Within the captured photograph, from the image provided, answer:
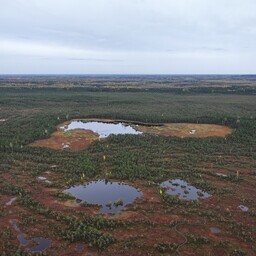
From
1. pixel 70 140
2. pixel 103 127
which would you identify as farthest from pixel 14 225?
pixel 103 127

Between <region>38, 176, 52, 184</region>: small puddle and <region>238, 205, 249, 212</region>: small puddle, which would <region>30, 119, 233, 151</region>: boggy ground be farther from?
<region>238, 205, 249, 212</region>: small puddle

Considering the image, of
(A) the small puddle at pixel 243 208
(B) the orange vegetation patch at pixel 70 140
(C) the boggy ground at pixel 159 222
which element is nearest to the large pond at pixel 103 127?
(B) the orange vegetation patch at pixel 70 140

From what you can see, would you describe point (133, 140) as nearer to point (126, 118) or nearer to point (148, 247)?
point (126, 118)

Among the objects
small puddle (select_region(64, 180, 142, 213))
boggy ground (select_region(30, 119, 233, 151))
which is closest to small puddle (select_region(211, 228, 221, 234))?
small puddle (select_region(64, 180, 142, 213))

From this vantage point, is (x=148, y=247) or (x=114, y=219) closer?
(x=148, y=247)

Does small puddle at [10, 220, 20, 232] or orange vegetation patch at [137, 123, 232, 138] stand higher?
orange vegetation patch at [137, 123, 232, 138]

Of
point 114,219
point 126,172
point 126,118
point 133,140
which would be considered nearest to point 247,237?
point 114,219
